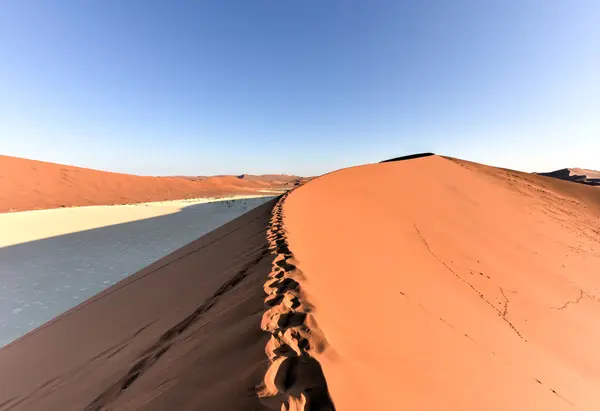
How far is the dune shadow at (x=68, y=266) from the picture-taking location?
585 cm

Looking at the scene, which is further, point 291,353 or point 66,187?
→ point 66,187

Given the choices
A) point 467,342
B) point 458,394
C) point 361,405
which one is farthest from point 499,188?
point 361,405

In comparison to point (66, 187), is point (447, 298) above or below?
below

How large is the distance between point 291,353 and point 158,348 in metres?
1.79

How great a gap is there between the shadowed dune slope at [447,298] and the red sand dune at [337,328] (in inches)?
0.8

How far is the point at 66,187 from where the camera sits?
36.8 meters

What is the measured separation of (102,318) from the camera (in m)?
4.53

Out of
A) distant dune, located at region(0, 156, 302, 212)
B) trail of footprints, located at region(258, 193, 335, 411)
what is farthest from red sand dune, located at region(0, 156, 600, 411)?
distant dune, located at region(0, 156, 302, 212)

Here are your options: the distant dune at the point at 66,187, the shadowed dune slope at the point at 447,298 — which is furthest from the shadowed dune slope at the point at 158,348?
the distant dune at the point at 66,187

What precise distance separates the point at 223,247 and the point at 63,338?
3.10m

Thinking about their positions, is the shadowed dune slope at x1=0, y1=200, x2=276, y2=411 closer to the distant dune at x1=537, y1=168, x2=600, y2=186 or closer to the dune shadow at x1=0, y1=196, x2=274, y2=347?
the dune shadow at x1=0, y1=196, x2=274, y2=347

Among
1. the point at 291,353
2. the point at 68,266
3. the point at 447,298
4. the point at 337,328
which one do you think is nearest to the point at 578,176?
the point at 447,298

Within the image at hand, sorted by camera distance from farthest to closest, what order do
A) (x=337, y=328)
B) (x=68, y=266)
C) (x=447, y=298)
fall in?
(x=68, y=266), (x=447, y=298), (x=337, y=328)

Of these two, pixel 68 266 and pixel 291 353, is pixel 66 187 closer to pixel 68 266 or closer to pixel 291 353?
pixel 68 266
